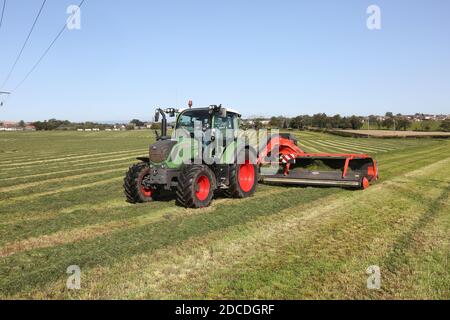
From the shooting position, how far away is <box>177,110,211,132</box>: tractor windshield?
9.26 meters

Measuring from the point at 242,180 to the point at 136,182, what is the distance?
2801 mm

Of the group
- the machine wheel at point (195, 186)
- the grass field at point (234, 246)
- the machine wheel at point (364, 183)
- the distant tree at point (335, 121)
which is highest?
the distant tree at point (335, 121)

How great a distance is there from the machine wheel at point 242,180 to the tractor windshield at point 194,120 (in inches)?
51.0

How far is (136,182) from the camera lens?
903cm

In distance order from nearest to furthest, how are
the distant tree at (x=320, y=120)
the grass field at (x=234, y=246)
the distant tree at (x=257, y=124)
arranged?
1. the grass field at (x=234, y=246)
2. the distant tree at (x=257, y=124)
3. the distant tree at (x=320, y=120)

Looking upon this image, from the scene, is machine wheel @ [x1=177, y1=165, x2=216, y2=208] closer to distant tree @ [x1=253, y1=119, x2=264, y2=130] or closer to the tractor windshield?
the tractor windshield

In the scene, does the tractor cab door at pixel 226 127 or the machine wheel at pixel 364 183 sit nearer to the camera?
the tractor cab door at pixel 226 127

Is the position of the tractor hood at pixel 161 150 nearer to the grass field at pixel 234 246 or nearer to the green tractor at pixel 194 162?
the green tractor at pixel 194 162

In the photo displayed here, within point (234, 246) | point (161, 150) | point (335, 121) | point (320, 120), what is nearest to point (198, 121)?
point (161, 150)

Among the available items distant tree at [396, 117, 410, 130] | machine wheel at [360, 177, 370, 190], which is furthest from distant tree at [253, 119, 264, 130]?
distant tree at [396, 117, 410, 130]

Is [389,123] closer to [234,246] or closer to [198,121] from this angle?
[198,121]

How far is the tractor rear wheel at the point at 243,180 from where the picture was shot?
378 inches

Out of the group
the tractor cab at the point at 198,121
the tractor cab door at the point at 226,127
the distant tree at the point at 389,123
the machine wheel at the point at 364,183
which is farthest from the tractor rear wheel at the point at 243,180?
the distant tree at the point at 389,123
